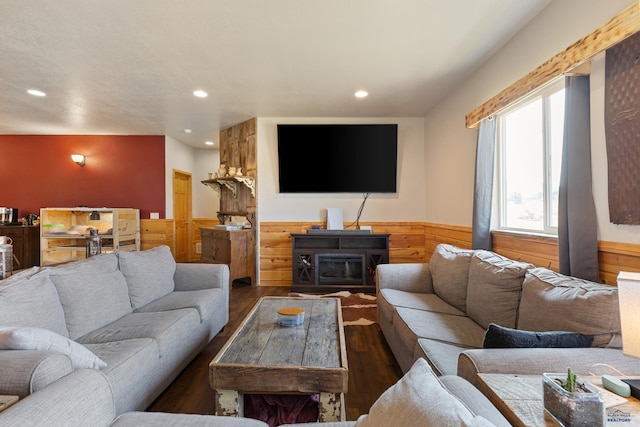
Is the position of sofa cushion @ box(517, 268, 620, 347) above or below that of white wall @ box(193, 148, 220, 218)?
below

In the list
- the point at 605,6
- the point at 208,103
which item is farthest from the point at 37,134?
the point at 605,6

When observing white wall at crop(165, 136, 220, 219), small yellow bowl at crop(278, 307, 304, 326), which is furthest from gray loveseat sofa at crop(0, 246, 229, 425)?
white wall at crop(165, 136, 220, 219)

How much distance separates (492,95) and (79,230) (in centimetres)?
615

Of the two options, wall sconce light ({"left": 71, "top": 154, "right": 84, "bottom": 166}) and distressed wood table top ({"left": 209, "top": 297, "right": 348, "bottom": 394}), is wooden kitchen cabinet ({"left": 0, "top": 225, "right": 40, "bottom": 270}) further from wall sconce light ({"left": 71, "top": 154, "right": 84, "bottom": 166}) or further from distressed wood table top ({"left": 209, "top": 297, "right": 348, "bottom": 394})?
distressed wood table top ({"left": 209, "top": 297, "right": 348, "bottom": 394})

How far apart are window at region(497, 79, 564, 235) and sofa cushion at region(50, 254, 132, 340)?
10.5 ft

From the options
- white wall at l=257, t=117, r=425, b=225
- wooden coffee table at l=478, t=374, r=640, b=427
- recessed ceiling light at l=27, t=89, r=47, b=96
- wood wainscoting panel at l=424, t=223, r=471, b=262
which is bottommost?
wooden coffee table at l=478, t=374, r=640, b=427

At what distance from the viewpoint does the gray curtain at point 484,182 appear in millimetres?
2812

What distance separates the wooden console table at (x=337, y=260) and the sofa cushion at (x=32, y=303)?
2.89 metres

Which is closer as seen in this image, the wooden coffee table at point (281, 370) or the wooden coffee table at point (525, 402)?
the wooden coffee table at point (525, 402)

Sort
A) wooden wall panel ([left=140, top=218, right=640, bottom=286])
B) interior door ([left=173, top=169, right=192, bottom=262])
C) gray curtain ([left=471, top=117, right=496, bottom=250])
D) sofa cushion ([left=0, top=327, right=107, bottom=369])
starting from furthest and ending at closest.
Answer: interior door ([left=173, top=169, right=192, bottom=262])
gray curtain ([left=471, top=117, right=496, bottom=250])
wooden wall panel ([left=140, top=218, right=640, bottom=286])
sofa cushion ([left=0, top=327, right=107, bottom=369])

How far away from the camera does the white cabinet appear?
4.88 m

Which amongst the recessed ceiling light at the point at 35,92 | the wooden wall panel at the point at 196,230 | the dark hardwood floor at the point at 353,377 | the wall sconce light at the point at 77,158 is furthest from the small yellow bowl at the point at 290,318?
the wall sconce light at the point at 77,158

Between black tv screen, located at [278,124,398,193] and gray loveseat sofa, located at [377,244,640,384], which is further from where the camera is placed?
black tv screen, located at [278,124,398,193]

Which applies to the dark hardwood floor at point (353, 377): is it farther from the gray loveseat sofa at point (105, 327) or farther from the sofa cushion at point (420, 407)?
the sofa cushion at point (420, 407)
